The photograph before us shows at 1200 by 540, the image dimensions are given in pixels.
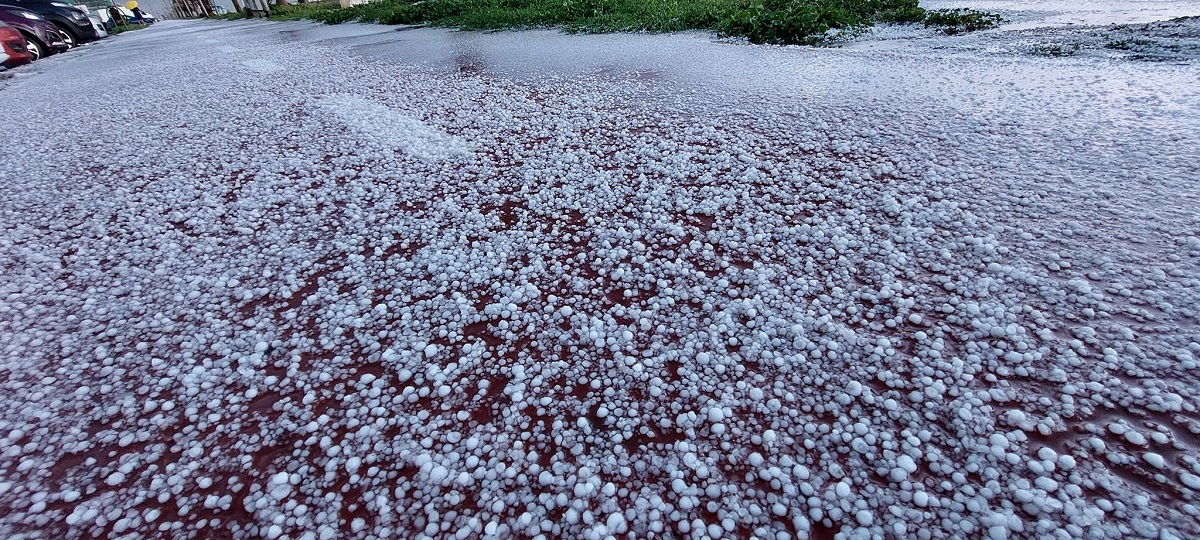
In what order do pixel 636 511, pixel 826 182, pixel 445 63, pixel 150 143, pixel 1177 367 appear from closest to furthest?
pixel 636 511 < pixel 1177 367 < pixel 826 182 < pixel 150 143 < pixel 445 63

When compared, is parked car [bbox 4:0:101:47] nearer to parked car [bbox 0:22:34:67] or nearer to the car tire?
the car tire

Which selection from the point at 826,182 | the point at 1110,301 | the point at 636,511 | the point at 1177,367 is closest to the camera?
the point at 636,511

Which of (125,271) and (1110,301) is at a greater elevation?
(1110,301)

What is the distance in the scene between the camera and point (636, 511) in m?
1.30

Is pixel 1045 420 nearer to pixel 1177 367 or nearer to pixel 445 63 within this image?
pixel 1177 367

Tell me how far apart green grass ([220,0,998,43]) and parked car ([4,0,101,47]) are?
24.2ft

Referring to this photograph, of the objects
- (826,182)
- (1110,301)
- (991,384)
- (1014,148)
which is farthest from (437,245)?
(1014,148)

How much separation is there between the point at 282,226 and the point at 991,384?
3.17m

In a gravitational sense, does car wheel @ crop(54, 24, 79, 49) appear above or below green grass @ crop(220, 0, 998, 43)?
below

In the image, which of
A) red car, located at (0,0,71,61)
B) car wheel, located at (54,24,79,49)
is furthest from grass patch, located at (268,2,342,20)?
red car, located at (0,0,71,61)

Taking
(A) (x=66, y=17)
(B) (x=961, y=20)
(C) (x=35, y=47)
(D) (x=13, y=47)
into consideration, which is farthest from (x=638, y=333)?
(A) (x=66, y=17)

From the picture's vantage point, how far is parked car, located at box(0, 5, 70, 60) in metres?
9.92

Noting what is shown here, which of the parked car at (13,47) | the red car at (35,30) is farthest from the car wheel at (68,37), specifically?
the parked car at (13,47)

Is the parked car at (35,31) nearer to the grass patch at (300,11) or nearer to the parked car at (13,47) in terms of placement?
the parked car at (13,47)
